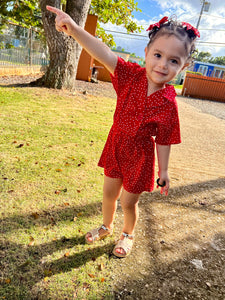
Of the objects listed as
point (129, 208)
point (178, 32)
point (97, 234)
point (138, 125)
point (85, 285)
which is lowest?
point (85, 285)

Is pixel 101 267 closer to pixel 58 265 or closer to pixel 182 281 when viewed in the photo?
pixel 58 265

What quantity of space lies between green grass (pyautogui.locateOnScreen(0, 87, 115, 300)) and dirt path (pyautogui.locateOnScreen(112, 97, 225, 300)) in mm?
233

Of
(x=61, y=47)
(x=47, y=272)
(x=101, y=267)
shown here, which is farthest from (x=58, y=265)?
(x=61, y=47)

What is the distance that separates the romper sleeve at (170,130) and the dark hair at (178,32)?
405mm

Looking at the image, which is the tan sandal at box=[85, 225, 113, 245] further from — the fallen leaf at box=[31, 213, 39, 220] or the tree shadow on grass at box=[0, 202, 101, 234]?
the fallen leaf at box=[31, 213, 39, 220]

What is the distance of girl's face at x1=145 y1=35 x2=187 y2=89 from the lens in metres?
1.50

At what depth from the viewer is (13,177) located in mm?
2828

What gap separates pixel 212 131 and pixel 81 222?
701 cm

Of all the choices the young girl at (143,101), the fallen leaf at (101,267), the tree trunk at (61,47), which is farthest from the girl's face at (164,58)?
the tree trunk at (61,47)

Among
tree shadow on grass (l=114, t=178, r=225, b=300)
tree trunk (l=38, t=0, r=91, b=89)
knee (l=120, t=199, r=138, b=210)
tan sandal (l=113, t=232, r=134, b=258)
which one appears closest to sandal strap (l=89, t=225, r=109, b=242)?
tan sandal (l=113, t=232, r=134, b=258)

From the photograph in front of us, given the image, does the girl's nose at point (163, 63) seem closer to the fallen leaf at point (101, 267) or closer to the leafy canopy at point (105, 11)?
the fallen leaf at point (101, 267)

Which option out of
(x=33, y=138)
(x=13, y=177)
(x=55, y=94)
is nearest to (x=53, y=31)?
(x=55, y=94)

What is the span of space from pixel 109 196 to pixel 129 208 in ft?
0.65

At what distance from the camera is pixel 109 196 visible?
6.49ft
